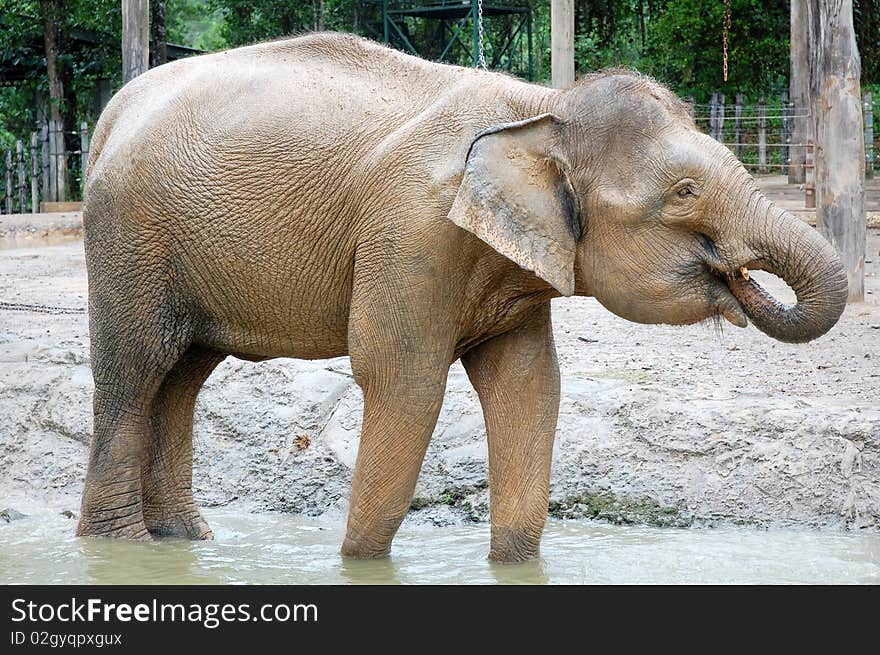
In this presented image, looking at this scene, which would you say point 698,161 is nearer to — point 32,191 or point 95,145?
point 95,145

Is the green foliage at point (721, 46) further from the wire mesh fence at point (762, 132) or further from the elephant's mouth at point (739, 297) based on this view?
the elephant's mouth at point (739, 297)

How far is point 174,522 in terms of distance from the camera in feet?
18.3

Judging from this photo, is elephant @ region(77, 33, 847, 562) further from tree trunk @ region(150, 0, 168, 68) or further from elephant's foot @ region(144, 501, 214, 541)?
tree trunk @ region(150, 0, 168, 68)

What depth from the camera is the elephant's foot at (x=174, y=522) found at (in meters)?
5.57

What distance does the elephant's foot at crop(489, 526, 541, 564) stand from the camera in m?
4.90

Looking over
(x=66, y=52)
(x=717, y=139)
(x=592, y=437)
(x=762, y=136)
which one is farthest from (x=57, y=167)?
(x=592, y=437)

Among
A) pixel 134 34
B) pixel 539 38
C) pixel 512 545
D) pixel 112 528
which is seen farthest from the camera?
pixel 539 38

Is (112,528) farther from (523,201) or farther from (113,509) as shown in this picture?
(523,201)

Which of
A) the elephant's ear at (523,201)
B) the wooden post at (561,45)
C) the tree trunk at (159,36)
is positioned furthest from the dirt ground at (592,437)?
the tree trunk at (159,36)

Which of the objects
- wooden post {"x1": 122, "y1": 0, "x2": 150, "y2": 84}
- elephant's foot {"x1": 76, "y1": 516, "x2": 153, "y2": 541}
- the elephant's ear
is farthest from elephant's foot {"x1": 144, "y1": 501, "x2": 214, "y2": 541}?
wooden post {"x1": 122, "y1": 0, "x2": 150, "y2": 84}

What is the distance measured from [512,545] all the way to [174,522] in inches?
60.6

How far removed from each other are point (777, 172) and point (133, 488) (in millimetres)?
19956
